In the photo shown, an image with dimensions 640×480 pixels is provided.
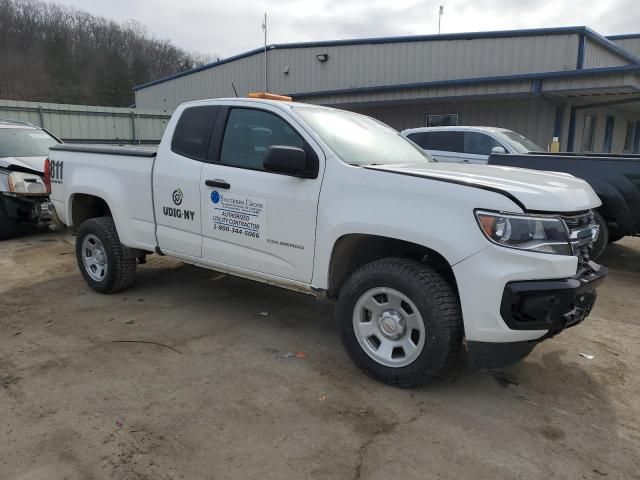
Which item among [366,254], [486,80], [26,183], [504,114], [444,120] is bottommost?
[366,254]

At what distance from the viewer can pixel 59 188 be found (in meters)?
5.61

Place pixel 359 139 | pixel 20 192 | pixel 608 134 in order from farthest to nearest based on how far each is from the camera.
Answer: pixel 608 134 → pixel 20 192 → pixel 359 139

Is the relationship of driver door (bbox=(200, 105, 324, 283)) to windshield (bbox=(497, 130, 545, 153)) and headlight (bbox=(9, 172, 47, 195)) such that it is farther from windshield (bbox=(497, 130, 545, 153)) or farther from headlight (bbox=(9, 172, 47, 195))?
windshield (bbox=(497, 130, 545, 153))

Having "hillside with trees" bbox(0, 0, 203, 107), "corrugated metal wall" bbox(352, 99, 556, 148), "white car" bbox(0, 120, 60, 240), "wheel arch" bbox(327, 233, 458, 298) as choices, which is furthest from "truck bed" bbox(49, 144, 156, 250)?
"hillside with trees" bbox(0, 0, 203, 107)

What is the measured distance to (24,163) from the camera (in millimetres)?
8078

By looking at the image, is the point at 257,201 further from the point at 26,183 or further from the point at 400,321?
the point at 26,183

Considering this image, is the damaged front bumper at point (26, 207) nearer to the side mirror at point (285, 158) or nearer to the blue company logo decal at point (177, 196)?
the blue company logo decal at point (177, 196)

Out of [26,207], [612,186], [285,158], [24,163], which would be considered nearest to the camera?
[285,158]

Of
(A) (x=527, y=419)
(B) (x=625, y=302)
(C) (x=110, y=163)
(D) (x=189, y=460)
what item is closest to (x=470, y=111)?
(B) (x=625, y=302)

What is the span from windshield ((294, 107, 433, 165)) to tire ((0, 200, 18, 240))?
20.3ft

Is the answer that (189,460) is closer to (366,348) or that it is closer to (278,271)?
(366,348)

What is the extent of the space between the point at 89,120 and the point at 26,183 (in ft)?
37.0

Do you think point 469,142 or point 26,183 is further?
point 469,142

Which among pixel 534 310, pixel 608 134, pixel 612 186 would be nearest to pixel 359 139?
pixel 534 310
